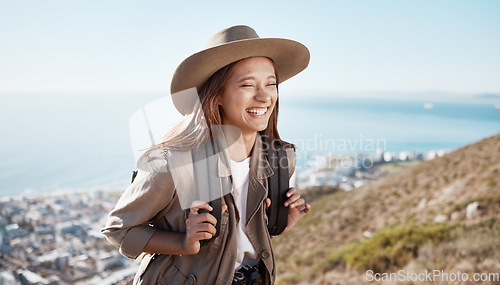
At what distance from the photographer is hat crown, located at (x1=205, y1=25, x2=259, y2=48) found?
139cm

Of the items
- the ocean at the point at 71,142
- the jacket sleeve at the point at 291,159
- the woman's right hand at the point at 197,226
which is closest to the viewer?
Answer: the woman's right hand at the point at 197,226

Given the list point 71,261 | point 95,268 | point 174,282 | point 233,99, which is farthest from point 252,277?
point 71,261

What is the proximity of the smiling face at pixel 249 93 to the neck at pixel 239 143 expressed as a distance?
9cm

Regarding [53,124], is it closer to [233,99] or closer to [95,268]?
[95,268]

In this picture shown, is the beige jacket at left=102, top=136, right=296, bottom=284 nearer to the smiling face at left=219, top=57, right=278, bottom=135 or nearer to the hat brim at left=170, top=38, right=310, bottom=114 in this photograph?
the smiling face at left=219, top=57, right=278, bottom=135

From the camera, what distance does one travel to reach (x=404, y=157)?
1585 inches

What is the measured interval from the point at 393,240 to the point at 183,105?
16.7 feet

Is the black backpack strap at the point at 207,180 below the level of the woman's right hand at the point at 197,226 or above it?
above

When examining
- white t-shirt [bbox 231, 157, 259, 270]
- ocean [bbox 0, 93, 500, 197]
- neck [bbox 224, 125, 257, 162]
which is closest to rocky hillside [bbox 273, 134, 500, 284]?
ocean [bbox 0, 93, 500, 197]

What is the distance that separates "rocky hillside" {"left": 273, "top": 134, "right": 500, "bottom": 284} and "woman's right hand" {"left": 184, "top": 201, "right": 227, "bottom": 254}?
143 inches

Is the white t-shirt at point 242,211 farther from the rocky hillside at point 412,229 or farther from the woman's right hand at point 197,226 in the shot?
the rocky hillside at point 412,229

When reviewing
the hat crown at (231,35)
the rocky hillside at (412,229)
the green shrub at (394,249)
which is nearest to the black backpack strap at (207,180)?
the hat crown at (231,35)

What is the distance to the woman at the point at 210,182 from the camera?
1271 mm

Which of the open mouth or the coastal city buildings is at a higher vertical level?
the open mouth
